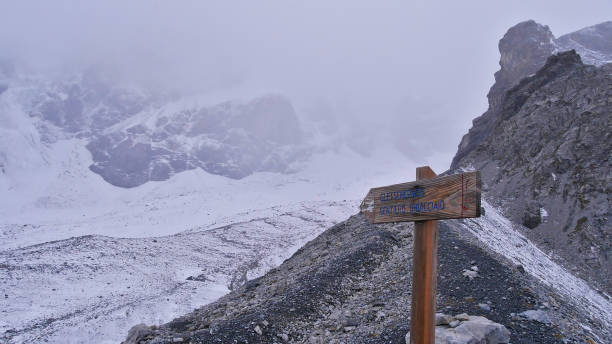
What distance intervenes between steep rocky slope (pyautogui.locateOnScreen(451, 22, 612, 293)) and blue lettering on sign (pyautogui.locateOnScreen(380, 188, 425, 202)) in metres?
19.7

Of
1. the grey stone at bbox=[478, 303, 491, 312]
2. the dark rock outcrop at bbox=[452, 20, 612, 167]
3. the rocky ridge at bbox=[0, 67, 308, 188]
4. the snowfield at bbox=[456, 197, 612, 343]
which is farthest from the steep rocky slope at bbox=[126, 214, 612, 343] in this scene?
the rocky ridge at bbox=[0, 67, 308, 188]

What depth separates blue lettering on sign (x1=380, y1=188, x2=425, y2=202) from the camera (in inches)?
158

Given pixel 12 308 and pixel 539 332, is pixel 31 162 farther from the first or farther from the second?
pixel 539 332

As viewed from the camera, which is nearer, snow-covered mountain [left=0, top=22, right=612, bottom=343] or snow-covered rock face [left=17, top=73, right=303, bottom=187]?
snow-covered mountain [left=0, top=22, right=612, bottom=343]

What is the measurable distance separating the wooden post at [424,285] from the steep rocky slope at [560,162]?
19.5 m

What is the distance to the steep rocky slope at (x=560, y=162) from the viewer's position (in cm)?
2128

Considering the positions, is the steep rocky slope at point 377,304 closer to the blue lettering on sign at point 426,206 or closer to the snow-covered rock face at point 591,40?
the blue lettering on sign at point 426,206

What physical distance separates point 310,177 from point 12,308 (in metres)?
147

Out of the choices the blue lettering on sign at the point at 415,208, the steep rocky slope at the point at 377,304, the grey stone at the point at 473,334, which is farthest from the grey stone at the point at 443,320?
the blue lettering on sign at the point at 415,208

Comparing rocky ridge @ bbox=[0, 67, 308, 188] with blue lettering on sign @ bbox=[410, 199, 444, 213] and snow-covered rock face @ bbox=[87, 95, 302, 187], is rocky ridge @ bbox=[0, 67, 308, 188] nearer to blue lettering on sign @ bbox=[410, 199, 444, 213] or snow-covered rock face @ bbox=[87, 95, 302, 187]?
snow-covered rock face @ bbox=[87, 95, 302, 187]

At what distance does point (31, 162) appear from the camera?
12781 centimetres

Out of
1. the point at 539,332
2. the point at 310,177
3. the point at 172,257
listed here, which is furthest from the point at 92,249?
the point at 310,177

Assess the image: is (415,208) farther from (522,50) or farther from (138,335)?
(522,50)

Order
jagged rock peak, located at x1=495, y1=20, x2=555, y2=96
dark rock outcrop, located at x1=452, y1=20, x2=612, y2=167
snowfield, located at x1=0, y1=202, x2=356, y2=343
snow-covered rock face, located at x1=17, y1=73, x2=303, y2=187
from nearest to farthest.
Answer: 1. snowfield, located at x1=0, y1=202, x2=356, y2=343
2. dark rock outcrop, located at x1=452, y1=20, x2=612, y2=167
3. jagged rock peak, located at x1=495, y1=20, x2=555, y2=96
4. snow-covered rock face, located at x1=17, y1=73, x2=303, y2=187
